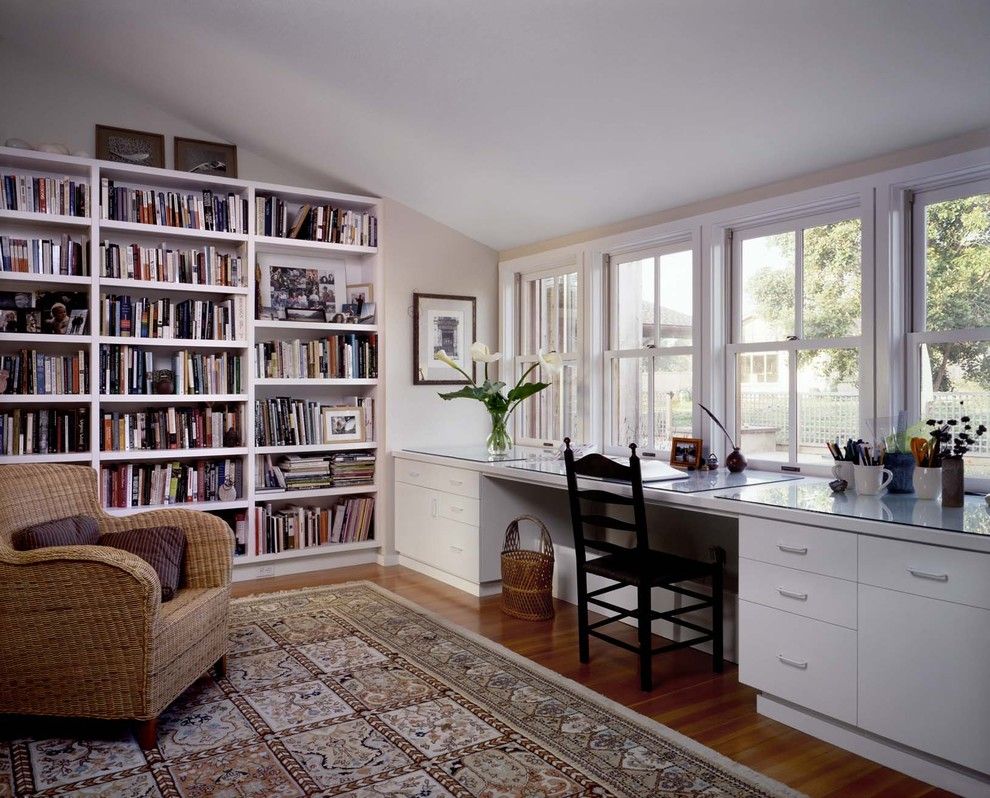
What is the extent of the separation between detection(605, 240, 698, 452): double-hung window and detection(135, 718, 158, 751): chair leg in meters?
2.70

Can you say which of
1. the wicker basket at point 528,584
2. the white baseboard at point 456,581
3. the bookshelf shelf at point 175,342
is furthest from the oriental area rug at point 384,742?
the bookshelf shelf at point 175,342

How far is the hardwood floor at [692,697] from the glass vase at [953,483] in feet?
2.79

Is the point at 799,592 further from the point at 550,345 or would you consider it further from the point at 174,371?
the point at 174,371

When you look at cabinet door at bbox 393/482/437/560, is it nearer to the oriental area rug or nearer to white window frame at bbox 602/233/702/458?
white window frame at bbox 602/233/702/458

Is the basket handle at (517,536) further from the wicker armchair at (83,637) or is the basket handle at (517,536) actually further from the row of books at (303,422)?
the wicker armchair at (83,637)

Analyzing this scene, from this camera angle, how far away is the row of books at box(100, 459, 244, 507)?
14.2ft

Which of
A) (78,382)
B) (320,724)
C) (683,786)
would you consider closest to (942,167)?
(683,786)

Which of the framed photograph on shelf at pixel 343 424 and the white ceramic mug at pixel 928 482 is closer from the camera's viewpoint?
the white ceramic mug at pixel 928 482

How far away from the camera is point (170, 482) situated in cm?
445

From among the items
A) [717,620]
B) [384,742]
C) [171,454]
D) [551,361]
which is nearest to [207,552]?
[384,742]

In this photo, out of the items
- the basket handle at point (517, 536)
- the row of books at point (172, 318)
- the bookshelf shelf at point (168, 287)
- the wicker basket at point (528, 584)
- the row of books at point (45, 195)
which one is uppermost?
the row of books at point (45, 195)

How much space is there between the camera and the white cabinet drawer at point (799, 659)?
2.42 metres

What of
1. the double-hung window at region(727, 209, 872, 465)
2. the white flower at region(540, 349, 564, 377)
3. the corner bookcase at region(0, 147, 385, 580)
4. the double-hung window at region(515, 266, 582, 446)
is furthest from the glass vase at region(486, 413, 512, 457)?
the double-hung window at region(727, 209, 872, 465)

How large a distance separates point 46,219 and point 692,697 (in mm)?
3845
